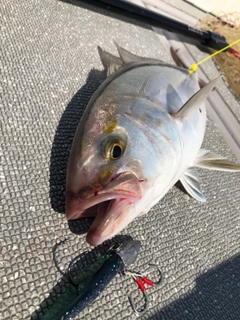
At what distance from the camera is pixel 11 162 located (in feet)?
3.00

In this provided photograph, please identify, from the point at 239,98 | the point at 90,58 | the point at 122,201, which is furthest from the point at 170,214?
the point at 239,98

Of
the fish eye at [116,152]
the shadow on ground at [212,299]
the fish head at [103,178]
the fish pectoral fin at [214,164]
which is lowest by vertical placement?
the shadow on ground at [212,299]

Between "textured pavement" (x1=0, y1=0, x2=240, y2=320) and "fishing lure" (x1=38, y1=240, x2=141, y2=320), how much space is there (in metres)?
0.03

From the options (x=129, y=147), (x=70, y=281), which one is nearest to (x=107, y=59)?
(x=129, y=147)

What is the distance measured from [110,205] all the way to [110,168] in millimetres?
87

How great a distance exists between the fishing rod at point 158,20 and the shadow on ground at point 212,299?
121cm

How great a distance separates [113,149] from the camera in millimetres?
830

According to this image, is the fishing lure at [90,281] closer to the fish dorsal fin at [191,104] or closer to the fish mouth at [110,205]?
the fish mouth at [110,205]

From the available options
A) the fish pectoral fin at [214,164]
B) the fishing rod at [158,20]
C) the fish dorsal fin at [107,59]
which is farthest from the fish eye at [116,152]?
the fishing rod at [158,20]

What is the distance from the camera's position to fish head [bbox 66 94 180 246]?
2.50ft

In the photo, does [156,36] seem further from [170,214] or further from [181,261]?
[181,261]

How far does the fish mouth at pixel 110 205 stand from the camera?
750 millimetres

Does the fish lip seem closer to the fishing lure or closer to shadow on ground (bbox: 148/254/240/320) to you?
the fishing lure

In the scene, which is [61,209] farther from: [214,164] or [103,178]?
[214,164]
